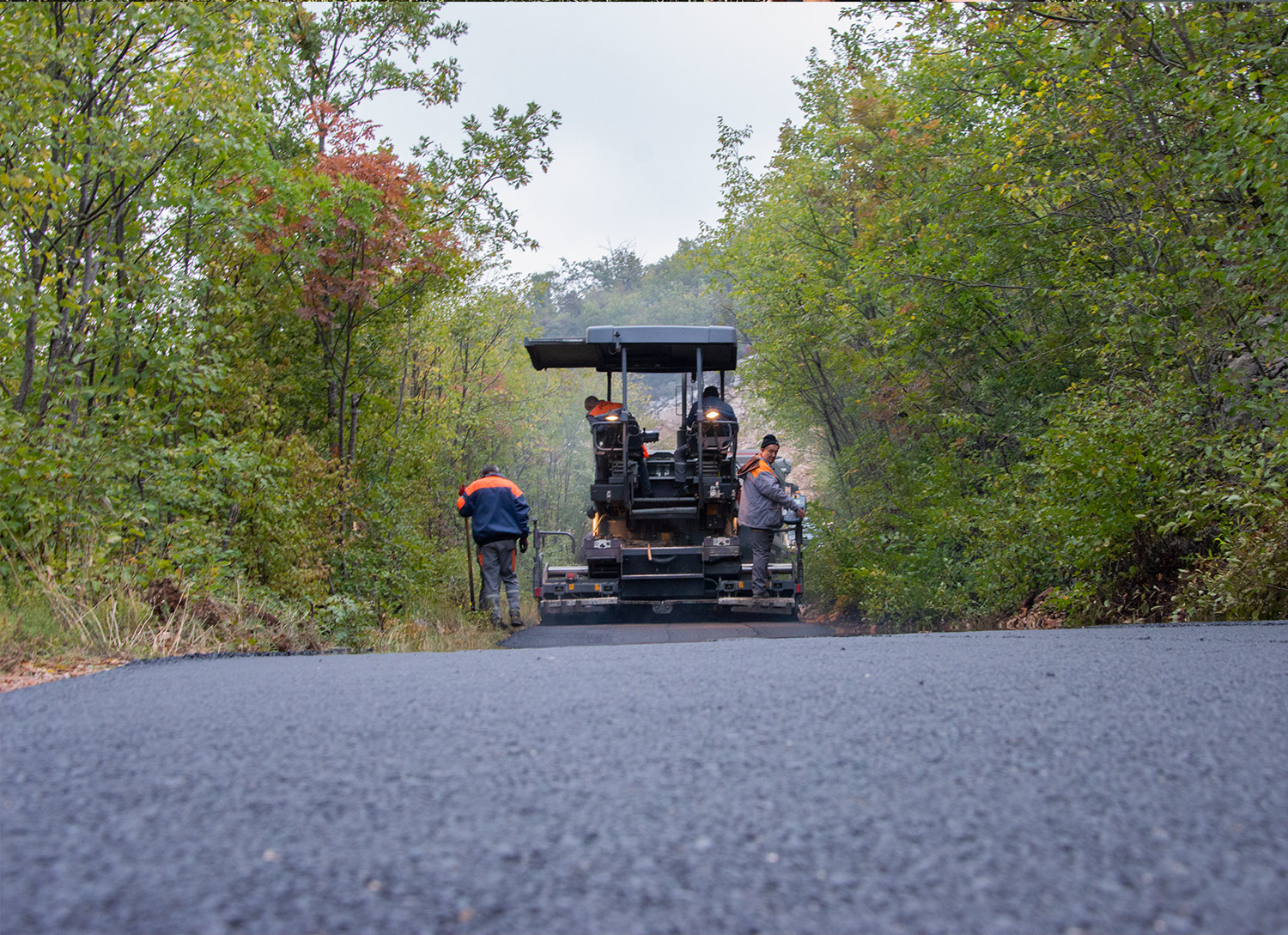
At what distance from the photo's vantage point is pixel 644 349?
523 inches

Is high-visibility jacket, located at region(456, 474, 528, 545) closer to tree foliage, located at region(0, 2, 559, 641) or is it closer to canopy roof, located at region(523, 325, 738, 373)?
tree foliage, located at region(0, 2, 559, 641)

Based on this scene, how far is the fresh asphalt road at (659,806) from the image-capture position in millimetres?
1749

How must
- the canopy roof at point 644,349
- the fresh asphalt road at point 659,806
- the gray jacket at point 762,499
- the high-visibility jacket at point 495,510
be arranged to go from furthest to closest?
the canopy roof at point 644,349 → the high-visibility jacket at point 495,510 → the gray jacket at point 762,499 → the fresh asphalt road at point 659,806

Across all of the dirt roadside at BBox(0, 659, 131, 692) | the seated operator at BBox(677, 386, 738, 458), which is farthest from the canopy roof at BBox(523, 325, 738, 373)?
the dirt roadside at BBox(0, 659, 131, 692)

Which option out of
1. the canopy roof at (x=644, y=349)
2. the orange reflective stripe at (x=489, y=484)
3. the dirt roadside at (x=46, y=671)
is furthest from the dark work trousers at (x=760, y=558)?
the dirt roadside at (x=46, y=671)

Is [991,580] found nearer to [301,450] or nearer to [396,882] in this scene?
[301,450]

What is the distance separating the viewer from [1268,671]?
13.0 ft

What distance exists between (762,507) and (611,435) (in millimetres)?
2245

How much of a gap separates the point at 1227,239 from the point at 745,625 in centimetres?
686

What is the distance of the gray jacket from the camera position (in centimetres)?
1181

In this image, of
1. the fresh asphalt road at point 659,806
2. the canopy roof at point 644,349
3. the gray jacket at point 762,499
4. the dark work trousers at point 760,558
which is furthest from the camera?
the canopy roof at point 644,349

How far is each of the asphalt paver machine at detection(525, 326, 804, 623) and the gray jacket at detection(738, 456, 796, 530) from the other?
384mm

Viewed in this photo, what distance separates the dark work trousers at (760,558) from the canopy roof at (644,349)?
8.87 ft

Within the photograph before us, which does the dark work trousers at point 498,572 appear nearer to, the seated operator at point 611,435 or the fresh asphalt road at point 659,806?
the seated operator at point 611,435
